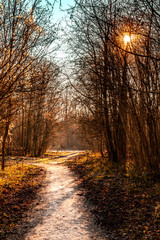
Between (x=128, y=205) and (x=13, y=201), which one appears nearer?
(x=128, y=205)

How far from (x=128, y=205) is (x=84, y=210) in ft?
3.84

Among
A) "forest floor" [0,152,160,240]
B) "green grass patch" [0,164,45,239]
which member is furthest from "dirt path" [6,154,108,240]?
"green grass patch" [0,164,45,239]

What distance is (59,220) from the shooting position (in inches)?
181

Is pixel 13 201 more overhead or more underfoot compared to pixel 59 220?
more overhead

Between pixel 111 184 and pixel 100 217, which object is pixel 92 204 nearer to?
pixel 100 217

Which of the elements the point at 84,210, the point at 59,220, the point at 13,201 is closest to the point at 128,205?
the point at 84,210

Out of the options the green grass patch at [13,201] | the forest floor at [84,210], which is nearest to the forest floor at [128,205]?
the forest floor at [84,210]

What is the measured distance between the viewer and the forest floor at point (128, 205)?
151 inches

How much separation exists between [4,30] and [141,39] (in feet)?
13.7

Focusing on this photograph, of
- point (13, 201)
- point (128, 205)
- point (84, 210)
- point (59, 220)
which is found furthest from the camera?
point (13, 201)

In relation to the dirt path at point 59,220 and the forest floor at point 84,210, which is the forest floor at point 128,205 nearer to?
the forest floor at point 84,210

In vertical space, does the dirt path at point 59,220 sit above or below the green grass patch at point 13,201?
below

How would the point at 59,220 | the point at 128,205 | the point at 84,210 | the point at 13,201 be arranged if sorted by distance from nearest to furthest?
the point at 59,220 → the point at 128,205 → the point at 84,210 → the point at 13,201

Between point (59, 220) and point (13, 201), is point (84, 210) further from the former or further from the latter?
point (13, 201)
